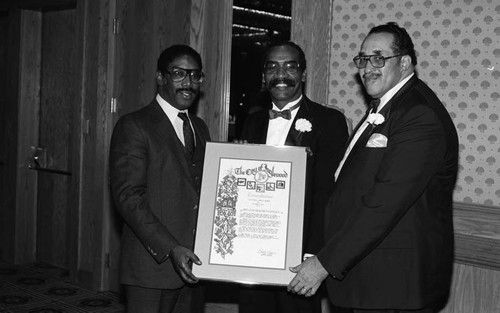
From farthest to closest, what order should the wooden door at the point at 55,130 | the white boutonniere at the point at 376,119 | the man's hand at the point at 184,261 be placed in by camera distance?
the wooden door at the point at 55,130 → the man's hand at the point at 184,261 → the white boutonniere at the point at 376,119

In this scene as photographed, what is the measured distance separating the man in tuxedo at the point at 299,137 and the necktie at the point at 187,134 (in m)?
Answer: 0.35

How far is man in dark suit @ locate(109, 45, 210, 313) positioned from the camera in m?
2.49

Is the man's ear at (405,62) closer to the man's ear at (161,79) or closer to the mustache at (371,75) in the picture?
the mustache at (371,75)

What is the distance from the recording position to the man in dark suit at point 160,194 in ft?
8.18

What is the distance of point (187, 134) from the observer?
2.72 m

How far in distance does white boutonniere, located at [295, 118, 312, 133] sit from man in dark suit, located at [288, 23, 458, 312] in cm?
36

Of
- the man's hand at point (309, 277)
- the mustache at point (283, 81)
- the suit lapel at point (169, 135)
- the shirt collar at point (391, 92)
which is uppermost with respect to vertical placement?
the mustache at point (283, 81)

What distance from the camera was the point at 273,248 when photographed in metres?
2.51

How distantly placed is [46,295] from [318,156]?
3.09m

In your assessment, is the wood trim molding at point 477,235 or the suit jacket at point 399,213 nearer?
the suit jacket at point 399,213

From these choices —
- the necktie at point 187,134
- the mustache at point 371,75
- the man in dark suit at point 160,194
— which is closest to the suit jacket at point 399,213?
the mustache at point 371,75

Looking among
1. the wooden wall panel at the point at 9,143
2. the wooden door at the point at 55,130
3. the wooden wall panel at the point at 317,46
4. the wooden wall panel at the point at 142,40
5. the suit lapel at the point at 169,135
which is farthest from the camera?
the wooden wall panel at the point at 9,143

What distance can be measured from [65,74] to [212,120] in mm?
2198

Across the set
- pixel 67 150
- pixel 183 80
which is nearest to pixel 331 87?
pixel 183 80
